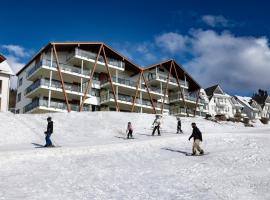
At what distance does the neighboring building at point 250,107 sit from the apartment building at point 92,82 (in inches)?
1859

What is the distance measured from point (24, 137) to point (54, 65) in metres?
24.9

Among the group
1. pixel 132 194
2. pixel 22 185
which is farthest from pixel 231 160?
pixel 22 185

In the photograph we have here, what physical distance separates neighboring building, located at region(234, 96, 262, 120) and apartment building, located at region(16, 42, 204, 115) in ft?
155

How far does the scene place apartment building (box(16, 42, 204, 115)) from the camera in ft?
176

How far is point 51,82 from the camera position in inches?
2101

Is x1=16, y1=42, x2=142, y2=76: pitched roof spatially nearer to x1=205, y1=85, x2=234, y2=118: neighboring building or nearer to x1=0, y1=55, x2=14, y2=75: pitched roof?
x1=0, y1=55, x2=14, y2=75: pitched roof

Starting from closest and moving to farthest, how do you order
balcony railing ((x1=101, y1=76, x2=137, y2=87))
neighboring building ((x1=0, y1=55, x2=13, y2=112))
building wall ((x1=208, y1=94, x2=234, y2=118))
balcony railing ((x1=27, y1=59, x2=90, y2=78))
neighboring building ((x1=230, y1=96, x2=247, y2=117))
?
1. neighboring building ((x1=0, y1=55, x2=13, y2=112))
2. balcony railing ((x1=27, y1=59, x2=90, y2=78))
3. balcony railing ((x1=101, y1=76, x2=137, y2=87))
4. building wall ((x1=208, y1=94, x2=234, y2=118))
5. neighboring building ((x1=230, y1=96, x2=247, y2=117))

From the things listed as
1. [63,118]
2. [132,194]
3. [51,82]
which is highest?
[51,82]

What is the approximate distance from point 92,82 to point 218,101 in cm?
4742

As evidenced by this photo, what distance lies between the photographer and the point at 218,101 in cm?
9844

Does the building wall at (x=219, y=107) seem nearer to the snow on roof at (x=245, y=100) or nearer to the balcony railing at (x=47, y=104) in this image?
the snow on roof at (x=245, y=100)

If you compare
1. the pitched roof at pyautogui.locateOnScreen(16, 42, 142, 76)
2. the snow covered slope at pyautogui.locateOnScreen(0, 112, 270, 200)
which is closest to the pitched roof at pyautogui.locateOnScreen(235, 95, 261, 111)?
the pitched roof at pyautogui.locateOnScreen(16, 42, 142, 76)

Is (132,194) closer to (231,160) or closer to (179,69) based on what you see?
(231,160)

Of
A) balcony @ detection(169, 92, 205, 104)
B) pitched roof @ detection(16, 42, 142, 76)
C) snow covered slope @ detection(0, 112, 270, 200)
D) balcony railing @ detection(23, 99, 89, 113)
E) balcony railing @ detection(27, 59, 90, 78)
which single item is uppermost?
pitched roof @ detection(16, 42, 142, 76)
